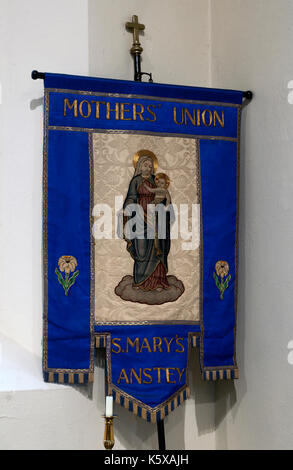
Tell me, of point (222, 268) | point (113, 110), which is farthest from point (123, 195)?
point (222, 268)

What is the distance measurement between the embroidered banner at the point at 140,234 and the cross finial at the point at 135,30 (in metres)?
0.26

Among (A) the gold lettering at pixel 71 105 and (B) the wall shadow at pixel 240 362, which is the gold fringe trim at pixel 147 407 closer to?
(B) the wall shadow at pixel 240 362

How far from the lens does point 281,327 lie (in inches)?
114

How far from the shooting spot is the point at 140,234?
3141 mm

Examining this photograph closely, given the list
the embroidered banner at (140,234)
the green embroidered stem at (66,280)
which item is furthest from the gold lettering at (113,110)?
the green embroidered stem at (66,280)

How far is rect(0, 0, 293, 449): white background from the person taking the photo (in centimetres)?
294

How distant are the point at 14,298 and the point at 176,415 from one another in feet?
3.39

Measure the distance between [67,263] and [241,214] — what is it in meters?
0.93

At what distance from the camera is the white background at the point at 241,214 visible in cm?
294

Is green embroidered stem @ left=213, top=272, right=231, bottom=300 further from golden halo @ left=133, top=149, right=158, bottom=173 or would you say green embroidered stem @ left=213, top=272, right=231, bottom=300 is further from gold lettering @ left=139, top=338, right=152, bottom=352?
golden halo @ left=133, top=149, right=158, bottom=173

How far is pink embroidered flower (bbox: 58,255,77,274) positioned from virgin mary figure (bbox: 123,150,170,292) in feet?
0.92

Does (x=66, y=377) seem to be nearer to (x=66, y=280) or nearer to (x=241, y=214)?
(x=66, y=280)

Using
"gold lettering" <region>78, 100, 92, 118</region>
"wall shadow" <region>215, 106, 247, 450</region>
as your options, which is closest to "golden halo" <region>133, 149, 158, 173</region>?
"gold lettering" <region>78, 100, 92, 118</region>

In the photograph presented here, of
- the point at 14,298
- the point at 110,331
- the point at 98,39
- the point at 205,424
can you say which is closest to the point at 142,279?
the point at 110,331
